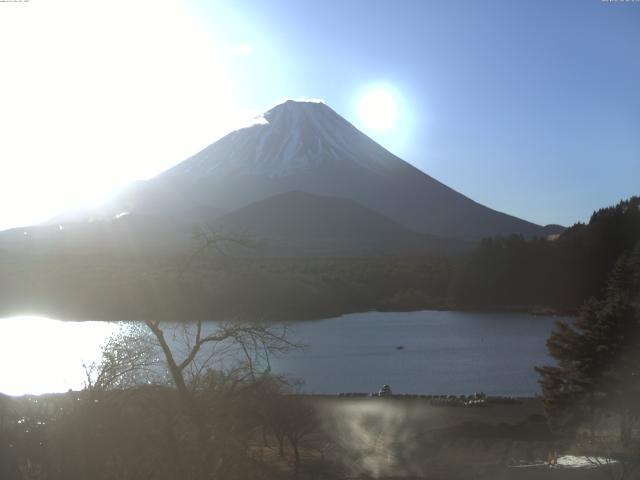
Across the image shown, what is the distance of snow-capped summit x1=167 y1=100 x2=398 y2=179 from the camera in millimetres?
112812

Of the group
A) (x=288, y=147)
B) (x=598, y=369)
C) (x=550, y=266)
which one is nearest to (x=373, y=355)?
(x=598, y=369)

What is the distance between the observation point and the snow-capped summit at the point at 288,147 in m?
113

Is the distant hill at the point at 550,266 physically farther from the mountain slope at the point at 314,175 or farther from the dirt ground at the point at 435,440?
the mountain slope at the point at 314,175

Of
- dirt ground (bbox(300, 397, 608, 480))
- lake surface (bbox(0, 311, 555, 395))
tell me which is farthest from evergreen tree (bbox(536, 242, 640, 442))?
lake surface (bbox(0, 311, 555, 395))

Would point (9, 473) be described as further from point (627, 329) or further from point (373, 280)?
point (373, 280)

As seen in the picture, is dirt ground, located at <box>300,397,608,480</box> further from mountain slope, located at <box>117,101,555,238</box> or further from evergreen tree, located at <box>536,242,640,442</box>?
mountain slope, located at <box>117,101,555,238</box>

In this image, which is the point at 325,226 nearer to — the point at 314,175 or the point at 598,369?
the point at 314,175

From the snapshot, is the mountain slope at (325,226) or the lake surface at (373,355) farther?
the mountain slope at (325,226)

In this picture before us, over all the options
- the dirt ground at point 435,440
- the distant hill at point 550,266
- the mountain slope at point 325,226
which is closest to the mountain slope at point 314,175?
the mountain slope at point 325,226

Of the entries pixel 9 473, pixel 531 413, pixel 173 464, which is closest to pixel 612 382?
pixel 531 413

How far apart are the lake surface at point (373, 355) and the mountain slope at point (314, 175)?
64958 millimetres

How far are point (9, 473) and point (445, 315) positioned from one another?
142 feet

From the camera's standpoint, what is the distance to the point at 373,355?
28.2m

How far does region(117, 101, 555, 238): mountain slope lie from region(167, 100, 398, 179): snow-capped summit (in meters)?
0.15
